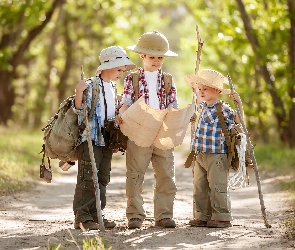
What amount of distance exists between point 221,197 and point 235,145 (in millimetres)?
590

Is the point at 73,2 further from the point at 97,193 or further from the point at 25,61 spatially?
the point at 97,193

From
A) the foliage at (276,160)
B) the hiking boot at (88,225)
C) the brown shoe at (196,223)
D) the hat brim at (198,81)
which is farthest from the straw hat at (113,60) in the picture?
the foliage at (276,160)

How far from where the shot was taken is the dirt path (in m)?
6.76

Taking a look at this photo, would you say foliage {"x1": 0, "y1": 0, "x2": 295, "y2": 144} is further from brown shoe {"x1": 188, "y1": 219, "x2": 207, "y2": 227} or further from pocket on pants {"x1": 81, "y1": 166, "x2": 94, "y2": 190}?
pocket on pants {"x1": 81, "y1": 166, "x2": 94, "y2": 190}

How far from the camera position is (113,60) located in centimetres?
769

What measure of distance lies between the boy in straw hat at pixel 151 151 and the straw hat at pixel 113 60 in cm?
15

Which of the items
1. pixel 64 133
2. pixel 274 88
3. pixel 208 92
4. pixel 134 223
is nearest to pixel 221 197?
pixel 134 223

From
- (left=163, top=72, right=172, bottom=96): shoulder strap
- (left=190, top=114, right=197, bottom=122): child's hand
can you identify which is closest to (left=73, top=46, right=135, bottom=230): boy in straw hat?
(left=163, top=72, right=172, bottom=96): shoulder strap

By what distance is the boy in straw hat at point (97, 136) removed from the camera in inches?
298

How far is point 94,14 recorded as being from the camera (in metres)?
32.8

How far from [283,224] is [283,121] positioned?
10807 millimetres

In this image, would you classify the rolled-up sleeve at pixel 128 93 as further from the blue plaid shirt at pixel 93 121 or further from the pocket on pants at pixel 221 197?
the pocket on pants at pixel 221 197

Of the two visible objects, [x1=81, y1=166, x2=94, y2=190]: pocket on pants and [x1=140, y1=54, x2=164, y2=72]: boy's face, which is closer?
[x1=81, y1=166, x2=94, y2=190]: pocket on pants

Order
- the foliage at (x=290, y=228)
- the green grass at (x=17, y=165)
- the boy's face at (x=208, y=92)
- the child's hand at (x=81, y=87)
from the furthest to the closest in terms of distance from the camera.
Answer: the green grass at (x=17, y=165) < the boy's face at (x=208, y=92) < the child's hand at (x=81, y=87) < the foliage at (x=290, y=228)
